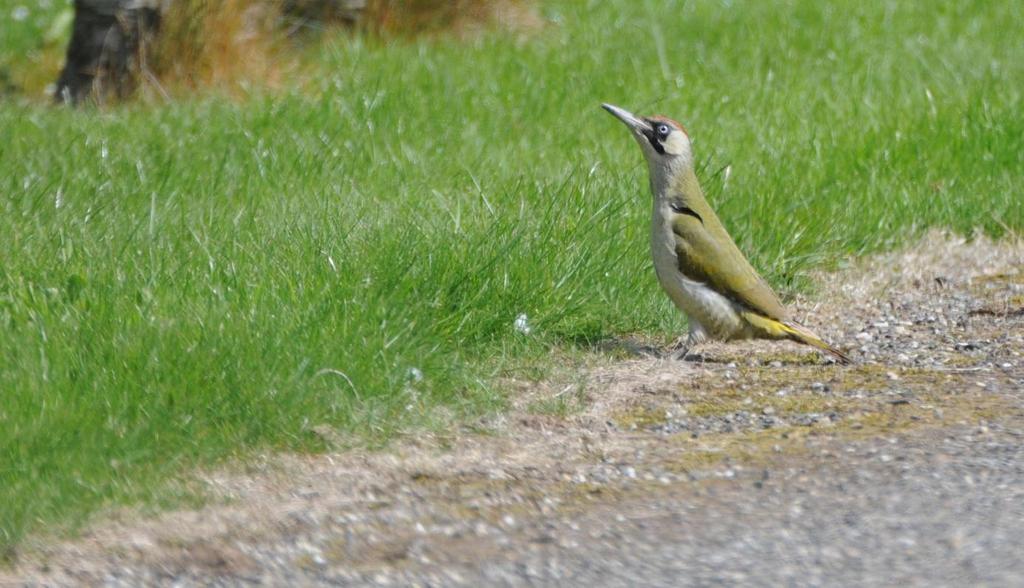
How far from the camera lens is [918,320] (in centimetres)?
614

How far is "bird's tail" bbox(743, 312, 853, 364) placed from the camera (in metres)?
5.53

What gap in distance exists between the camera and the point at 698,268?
5.63m

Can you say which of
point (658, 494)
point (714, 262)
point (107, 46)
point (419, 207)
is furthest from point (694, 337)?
point (107, 46)

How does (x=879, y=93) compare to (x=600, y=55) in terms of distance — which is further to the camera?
(x=600, y=55)

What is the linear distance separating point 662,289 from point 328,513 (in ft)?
7.58

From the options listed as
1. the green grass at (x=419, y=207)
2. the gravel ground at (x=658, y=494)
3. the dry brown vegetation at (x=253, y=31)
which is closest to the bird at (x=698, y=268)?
the gravel ground at (x=658, y=494)

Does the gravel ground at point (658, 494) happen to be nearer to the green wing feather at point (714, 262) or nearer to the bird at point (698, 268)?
the bird at point (698, 268)

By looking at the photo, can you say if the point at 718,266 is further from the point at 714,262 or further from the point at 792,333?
the point at 792,333

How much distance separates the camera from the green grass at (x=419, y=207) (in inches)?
178

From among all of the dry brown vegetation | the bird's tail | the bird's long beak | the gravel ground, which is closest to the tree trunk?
the dry brown vegetation

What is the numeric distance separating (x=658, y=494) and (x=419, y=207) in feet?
7.98

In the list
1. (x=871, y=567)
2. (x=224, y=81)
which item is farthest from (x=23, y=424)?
(x=224, y=81)

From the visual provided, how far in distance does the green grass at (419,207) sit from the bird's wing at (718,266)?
401 millimetres

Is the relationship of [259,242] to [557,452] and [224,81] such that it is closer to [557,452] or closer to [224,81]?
[557,452]
